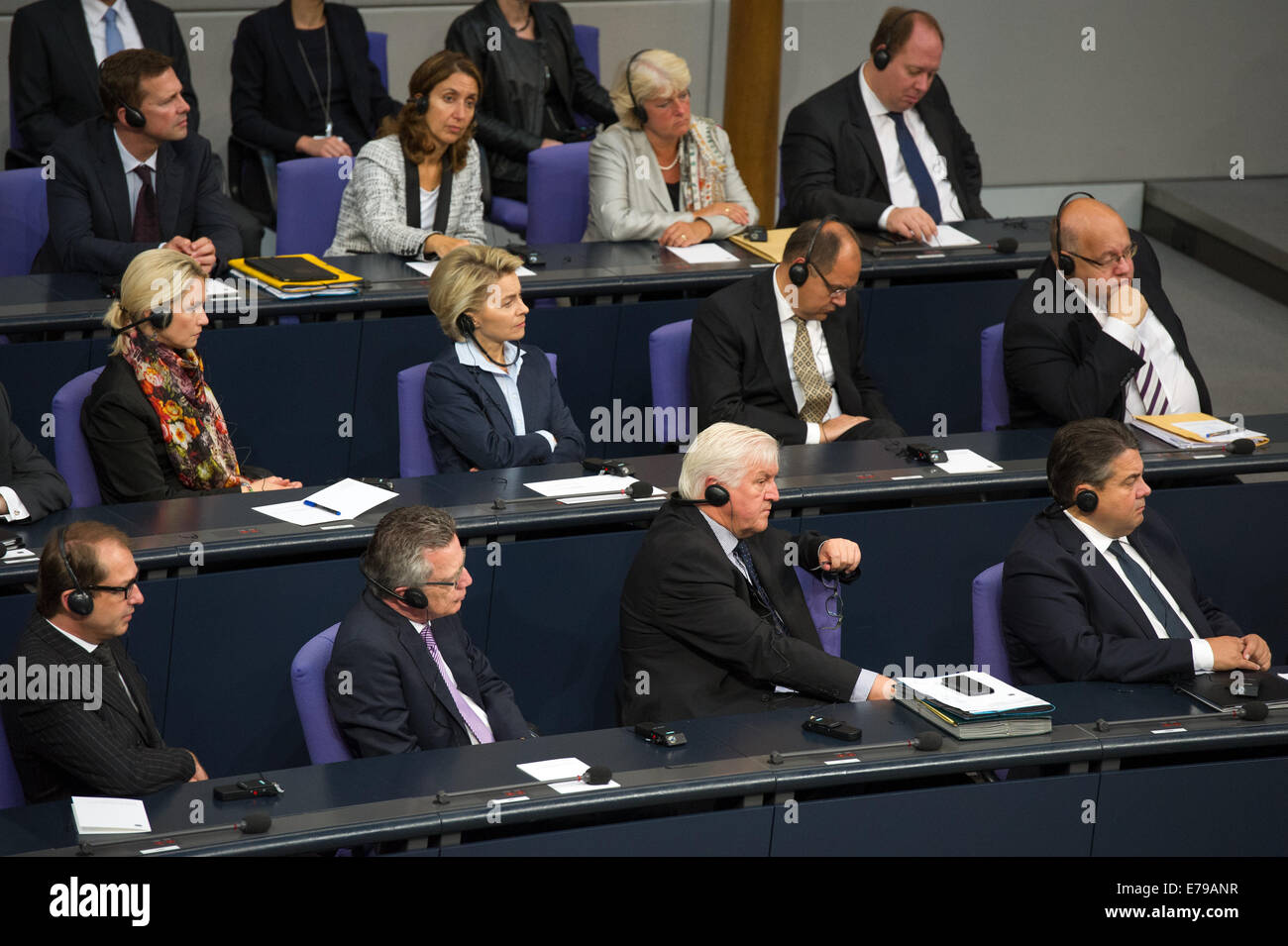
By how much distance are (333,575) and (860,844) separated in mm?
1234

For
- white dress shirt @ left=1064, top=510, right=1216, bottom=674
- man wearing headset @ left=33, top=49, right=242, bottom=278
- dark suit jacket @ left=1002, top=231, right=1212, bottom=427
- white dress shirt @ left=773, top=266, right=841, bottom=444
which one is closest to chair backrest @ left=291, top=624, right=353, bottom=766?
white dress shirt @ left=1064, top=510, right=1216, bottom=674

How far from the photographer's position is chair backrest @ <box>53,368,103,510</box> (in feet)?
12.3

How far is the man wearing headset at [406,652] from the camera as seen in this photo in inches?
119

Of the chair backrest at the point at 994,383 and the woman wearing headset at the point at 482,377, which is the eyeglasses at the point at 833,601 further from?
the chair backrest at the point at 994,383

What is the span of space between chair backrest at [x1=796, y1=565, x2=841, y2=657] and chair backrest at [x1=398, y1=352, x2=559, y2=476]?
100 cm

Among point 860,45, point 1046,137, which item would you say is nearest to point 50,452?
point 860,45

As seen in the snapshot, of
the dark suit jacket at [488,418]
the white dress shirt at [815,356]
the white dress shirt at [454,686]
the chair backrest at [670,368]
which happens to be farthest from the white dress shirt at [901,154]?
the white dress shirt at [454,686]

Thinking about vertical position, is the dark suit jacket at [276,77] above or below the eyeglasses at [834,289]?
above

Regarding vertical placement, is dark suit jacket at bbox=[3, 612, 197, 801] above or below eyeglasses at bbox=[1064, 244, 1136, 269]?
below

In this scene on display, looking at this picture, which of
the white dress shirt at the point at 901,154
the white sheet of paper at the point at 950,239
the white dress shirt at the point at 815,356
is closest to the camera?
the white dress shirt at the point at 815,356

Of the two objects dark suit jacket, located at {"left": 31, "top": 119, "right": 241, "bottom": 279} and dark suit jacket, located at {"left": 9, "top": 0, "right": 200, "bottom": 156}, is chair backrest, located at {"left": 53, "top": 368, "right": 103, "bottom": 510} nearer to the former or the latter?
dark suit jacket, located at {"left": 31, "top": 119, "right": 241, "bottom": 279}

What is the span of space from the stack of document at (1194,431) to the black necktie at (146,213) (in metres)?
2.73

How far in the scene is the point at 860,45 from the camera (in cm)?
725

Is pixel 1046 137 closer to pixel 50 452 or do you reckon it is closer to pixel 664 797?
pixel 50 452
